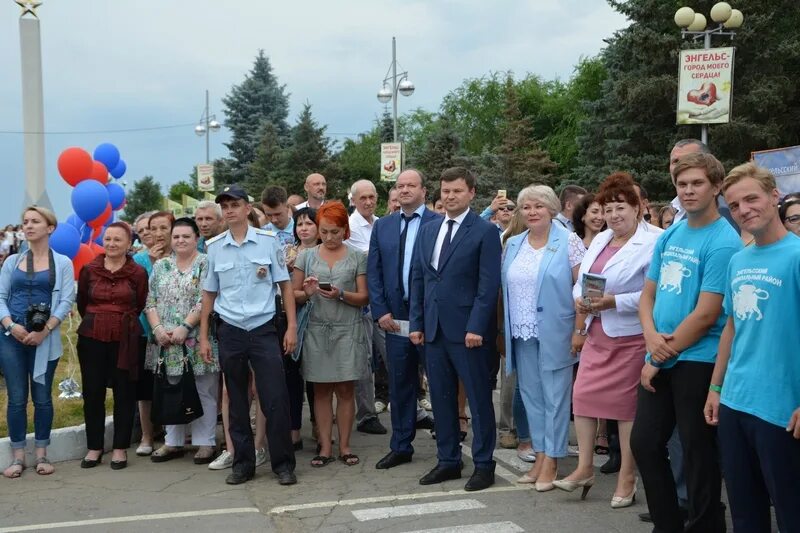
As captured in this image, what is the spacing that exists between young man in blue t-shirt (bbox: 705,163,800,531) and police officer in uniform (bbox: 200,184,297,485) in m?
3.28

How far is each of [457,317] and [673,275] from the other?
1794 mm

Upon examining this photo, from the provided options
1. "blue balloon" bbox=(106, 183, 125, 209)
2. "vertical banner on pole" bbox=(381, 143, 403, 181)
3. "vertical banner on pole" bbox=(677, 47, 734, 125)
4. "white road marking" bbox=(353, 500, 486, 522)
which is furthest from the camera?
"vertical banner on pole" bbox=(381, 143, 403, 181)

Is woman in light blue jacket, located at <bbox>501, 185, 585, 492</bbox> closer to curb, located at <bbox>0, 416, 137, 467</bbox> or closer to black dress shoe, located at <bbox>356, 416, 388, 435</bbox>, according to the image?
black dress shoe, located at <bbox>356, 416, 388, 435</bbox>

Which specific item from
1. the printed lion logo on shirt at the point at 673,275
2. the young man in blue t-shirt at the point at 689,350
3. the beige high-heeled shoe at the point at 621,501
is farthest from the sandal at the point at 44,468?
the printed lion logo on shirt at the point at 673,275

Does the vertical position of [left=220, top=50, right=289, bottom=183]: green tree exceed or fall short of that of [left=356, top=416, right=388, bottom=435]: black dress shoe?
it exceeds it

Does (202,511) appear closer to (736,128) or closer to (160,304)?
(160,304)

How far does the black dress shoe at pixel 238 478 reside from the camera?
19.0 ft

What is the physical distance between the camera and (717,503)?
4.02 metres

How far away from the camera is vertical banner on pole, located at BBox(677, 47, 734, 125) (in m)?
14.4

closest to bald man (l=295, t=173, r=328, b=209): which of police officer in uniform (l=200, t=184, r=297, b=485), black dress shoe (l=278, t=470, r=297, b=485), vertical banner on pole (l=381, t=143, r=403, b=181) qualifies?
police officer in uniform (l=200, t=184, r=297, b=485)

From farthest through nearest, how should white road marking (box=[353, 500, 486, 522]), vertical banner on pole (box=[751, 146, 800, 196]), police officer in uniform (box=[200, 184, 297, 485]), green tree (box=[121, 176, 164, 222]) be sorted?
1. green tree (box=[121, 176, 164, 222])
2. vertical banner on pole (box=[751, 146, 800, 196])
3. police officer in uniform (box=[200, 184, 297, 485])
4. white road marking (box=[353, 500, 486, 522])

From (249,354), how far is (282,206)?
2531 millimetres

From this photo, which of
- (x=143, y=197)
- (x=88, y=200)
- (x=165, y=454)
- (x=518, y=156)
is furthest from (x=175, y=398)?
(x=143, y=197)

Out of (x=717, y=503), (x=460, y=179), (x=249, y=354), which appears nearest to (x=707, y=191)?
(x=717, y=503)
